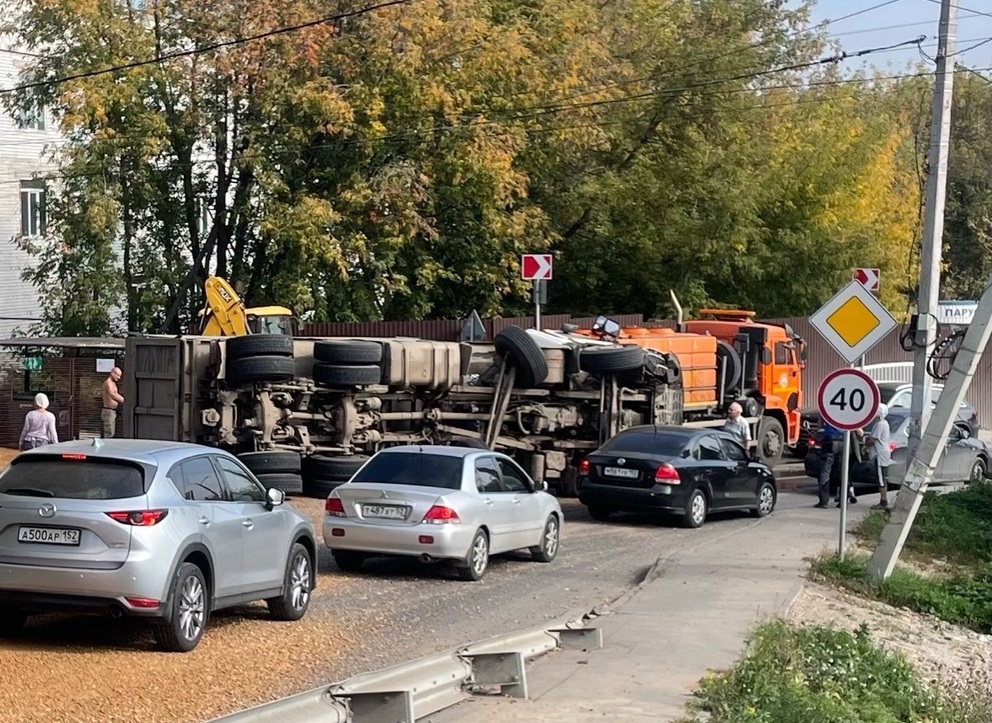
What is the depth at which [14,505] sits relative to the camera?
10.3 m

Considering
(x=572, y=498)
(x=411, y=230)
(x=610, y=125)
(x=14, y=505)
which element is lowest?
(x=572, y=498)

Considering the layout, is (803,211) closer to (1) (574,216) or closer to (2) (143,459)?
(1) (574,216)

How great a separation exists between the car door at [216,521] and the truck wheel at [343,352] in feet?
29.2

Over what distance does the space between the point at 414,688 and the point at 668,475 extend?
12.0 metres

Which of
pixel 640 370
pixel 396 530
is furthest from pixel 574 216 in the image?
pixel 396 530

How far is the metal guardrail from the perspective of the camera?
7.43m

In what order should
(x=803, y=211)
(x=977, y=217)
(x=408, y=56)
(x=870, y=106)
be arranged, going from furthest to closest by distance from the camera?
1. (x=977, y=217)
2. (x=870, y=106)
3. (x=803, y=211)
4. (x=408, y=56)

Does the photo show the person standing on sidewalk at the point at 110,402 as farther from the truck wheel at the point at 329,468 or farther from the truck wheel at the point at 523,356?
the truck wheel at the point at 523,356

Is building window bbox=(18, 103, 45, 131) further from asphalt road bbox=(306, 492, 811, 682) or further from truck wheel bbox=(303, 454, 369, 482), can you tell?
asphalt road bbox=(306, 492, 811, 682)

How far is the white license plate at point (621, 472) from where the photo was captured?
2020 cm

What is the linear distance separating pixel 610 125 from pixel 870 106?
1432 centimetres

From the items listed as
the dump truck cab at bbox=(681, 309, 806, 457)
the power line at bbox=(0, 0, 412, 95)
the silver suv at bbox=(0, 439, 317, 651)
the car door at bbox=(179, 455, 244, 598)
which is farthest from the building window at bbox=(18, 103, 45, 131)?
the silver suv at bbox=(0, 439, 317, 651)

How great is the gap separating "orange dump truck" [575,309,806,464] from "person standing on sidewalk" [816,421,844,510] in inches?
115

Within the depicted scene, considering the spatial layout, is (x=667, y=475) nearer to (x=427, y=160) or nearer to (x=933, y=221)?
(x=933, y=221)
